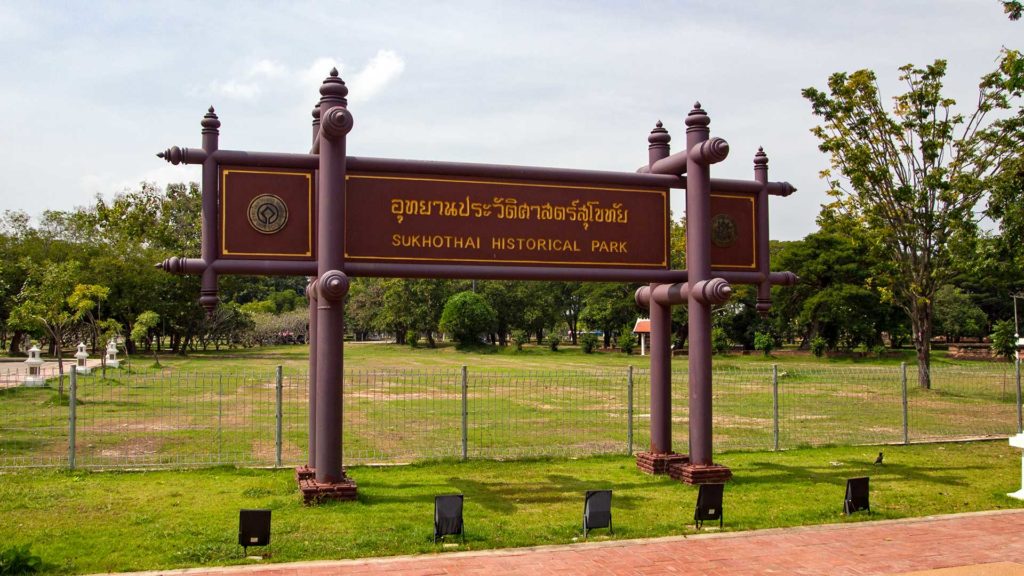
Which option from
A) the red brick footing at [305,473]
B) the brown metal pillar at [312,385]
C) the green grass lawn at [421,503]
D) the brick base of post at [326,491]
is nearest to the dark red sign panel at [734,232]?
the green grass lawn at [421,503]

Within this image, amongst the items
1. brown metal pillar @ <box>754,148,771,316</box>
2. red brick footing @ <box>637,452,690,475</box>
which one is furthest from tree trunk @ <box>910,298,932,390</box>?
red brick footing @ <box>637,452,690,475</box>

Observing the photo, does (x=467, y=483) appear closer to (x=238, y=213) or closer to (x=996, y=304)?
(x=238, y=213)

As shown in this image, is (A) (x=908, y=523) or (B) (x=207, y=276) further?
(B) (x=207, y=276)

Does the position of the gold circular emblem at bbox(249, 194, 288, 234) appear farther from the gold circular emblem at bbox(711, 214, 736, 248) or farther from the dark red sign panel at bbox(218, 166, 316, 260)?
the gold circular emblem at bbox(711, 214, 736, 248)

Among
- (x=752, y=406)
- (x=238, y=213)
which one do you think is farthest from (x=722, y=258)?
(x=752, y=406)

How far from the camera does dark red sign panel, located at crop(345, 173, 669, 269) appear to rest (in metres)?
10.7

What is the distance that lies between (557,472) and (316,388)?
4.08 meters

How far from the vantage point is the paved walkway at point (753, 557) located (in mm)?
7348

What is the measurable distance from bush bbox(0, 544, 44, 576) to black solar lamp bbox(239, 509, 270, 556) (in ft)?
5.75

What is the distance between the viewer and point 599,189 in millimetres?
11727

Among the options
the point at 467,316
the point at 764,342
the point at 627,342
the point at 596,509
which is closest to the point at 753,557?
the point at 596,509

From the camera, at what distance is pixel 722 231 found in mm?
12133

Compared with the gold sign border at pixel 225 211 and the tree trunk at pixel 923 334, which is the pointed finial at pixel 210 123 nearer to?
the gold sign border at pixel 225 211

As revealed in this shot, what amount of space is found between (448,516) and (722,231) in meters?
6.36
